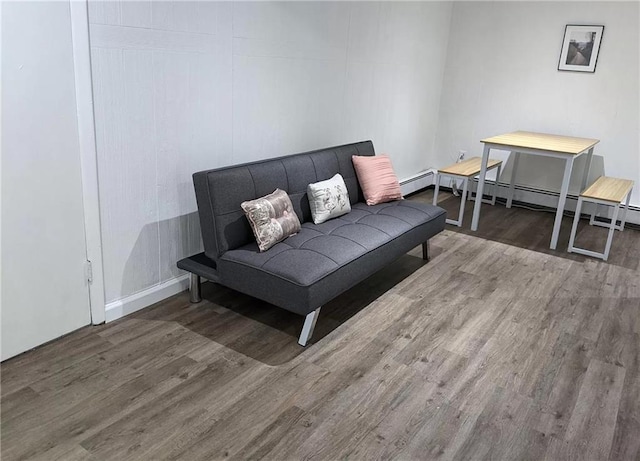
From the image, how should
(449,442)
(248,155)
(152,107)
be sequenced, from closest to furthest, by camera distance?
1. (449,442)
2. (152,107)
3. (248,155)

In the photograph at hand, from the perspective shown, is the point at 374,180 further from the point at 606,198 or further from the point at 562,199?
the point at 606,198

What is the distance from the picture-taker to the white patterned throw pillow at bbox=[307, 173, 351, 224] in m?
3.27

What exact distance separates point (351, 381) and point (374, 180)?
1.77 meters

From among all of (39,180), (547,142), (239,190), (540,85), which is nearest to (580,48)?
(540,85)

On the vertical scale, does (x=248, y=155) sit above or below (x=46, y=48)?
below

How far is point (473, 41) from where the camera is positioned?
18.3 ft

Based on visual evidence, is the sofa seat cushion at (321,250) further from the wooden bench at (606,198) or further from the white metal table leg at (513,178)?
the white metal table leg at (513,178)

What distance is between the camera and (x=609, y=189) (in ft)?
14.1

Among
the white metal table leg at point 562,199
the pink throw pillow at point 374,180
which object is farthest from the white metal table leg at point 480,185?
the pink throw pillow at point 374,180

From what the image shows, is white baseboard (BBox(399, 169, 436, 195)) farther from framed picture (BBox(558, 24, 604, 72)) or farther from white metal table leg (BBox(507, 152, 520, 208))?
framed picture (BBox(558, 24, 604, 72))

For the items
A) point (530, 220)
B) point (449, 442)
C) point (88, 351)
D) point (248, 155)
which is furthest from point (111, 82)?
point (530, 220)

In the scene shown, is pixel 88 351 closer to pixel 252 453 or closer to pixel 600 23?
pixel 252 453

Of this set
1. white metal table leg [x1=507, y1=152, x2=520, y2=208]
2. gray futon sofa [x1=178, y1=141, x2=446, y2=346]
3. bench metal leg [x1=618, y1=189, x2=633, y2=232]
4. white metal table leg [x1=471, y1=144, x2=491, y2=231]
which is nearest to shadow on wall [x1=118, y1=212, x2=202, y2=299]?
gray futon sofa [x1=178, y1=141, x2=446, y2=346]

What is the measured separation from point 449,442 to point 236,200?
1624mm
